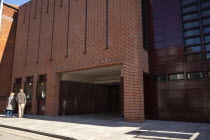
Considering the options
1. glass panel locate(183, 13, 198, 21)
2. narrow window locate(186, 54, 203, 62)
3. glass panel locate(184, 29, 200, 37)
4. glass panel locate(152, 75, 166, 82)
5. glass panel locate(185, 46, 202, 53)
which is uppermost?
glass panel locate(183, 13, 198, 21)

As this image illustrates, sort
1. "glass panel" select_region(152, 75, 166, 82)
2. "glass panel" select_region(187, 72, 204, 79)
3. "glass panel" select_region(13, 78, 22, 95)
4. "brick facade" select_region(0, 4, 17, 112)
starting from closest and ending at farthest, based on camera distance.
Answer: "glass panel" select_region(187, 72, 204, 79) → "glass panel" select_region(152, 75, 166, 82) → "brick facade" select_region(0, 4, 17, 112) → "glass panel" select_region(13, 78, 22, 95)

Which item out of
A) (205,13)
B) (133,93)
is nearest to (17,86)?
(133,93)

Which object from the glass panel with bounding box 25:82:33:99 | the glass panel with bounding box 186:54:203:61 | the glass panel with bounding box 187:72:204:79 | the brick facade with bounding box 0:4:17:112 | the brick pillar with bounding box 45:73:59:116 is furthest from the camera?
the brick facade with bounding box 0:4:17:112

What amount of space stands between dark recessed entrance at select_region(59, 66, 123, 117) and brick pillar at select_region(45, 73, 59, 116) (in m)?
0.47

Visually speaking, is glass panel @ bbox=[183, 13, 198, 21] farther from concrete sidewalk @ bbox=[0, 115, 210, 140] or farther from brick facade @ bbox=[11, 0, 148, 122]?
concrete sidewalk @ bbox=[0, 115, 210, 140]

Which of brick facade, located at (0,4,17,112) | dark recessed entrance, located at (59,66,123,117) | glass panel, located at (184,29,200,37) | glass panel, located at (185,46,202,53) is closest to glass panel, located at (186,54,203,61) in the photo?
glass panel, located at (185,46,202,53)

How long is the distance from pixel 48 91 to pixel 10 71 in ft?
19.8

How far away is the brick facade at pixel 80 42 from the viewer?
1010 centimetres

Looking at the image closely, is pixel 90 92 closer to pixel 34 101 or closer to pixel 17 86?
pixel 34 101

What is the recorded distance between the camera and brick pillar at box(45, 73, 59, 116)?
13.4 m

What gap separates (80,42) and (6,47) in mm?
8858

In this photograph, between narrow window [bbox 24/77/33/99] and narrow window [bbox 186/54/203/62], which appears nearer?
narrow window [bbox 186/54/203/62]

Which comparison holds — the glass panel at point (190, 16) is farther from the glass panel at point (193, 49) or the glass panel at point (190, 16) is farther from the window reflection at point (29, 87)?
the window reflection at point (29, 87)

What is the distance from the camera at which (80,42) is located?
12.6m
